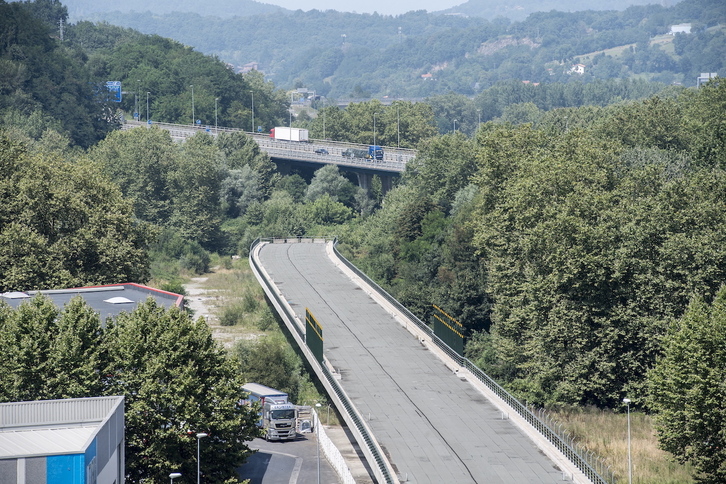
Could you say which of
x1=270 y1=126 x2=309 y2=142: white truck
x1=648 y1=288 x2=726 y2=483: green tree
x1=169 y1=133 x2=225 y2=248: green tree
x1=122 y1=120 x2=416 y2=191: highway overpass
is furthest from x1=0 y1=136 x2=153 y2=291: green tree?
x1=270 y1=126 x2=309 y2=142: white truck

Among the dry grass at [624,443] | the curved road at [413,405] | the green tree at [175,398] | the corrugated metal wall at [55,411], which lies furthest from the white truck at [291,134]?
the corrugated metal wall at [55,411]

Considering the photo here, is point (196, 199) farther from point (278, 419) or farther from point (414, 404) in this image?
point (414, 404)

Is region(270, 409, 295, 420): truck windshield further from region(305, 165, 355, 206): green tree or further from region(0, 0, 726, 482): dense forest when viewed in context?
region(305, 165, 355, 206): green tree

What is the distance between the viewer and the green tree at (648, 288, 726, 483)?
145 feet

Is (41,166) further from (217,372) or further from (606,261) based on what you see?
(606,261)

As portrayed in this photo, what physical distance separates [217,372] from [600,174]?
3007 centimetres

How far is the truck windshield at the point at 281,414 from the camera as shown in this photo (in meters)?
57.8

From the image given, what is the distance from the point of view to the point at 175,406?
153 ft

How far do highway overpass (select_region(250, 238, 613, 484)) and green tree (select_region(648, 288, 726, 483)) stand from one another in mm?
4261

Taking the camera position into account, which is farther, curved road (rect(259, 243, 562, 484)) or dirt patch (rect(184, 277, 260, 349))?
dirt patch (rect(184, 277, 260, 349))

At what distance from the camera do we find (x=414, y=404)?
53.6 metres

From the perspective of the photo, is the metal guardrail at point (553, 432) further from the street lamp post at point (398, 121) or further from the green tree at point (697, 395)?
the street lamp post at point (398, 121)

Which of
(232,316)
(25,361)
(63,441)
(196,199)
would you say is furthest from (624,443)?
(196,199)

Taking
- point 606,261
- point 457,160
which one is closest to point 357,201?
point 457,160
